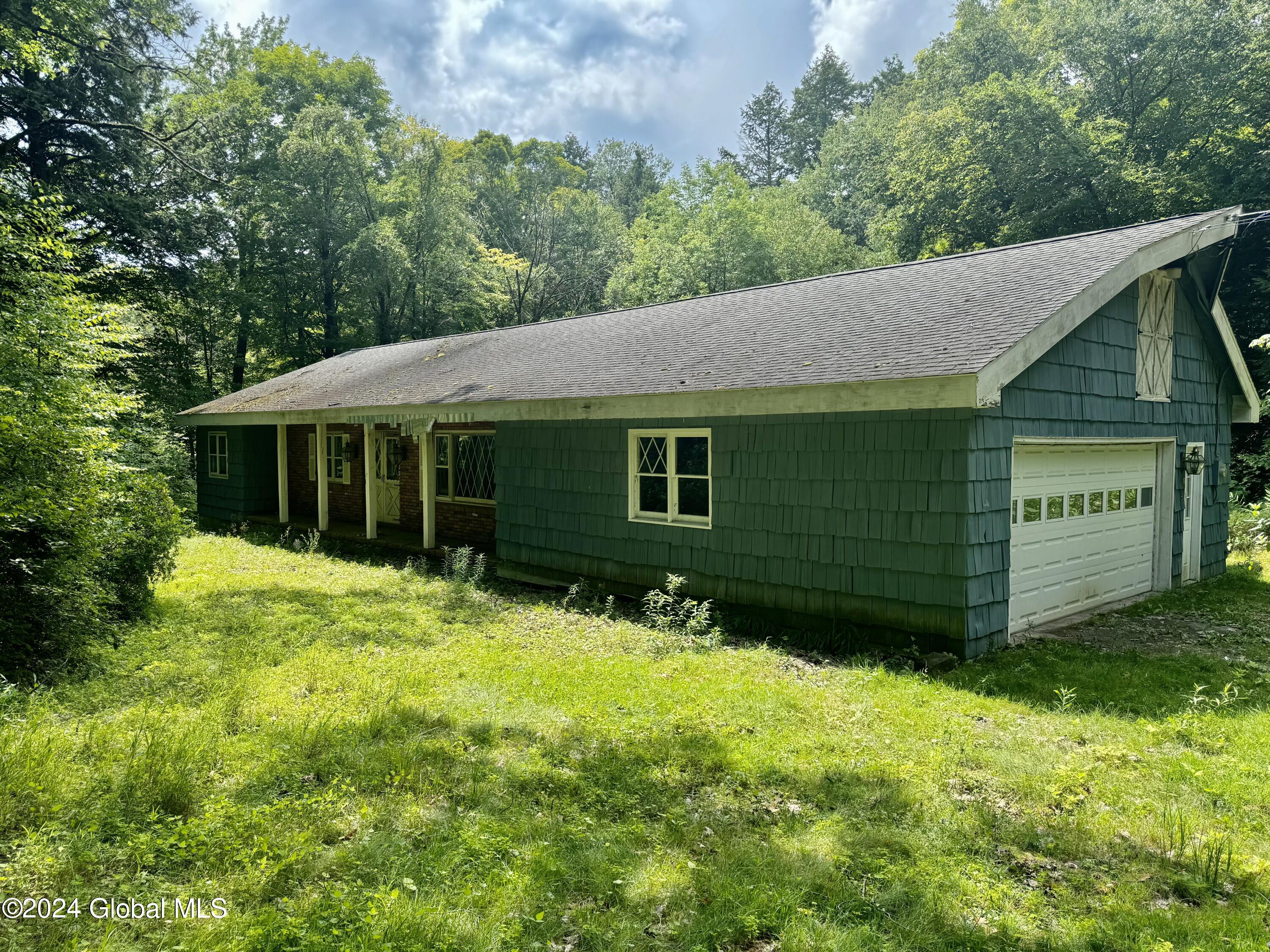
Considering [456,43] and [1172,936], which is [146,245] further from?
[1172,936]

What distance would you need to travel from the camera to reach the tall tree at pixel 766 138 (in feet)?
166

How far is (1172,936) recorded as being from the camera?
2797mm

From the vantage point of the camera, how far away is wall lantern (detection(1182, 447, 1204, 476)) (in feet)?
31.8

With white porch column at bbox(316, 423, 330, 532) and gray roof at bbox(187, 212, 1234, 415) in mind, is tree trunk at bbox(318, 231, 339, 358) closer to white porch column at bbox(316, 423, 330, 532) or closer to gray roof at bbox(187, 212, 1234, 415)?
gray roof at bbox(187, 212, 1234, 415)

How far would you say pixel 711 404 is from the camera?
755cm

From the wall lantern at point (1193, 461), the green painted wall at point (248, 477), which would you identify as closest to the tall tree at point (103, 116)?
the green painted wall at point (248, 477)

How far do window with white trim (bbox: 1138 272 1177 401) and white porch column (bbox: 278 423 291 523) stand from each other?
554 inches

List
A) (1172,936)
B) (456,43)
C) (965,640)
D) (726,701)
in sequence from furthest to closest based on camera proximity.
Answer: (456,43) → (965,640) → (726,701) → (1172,936)

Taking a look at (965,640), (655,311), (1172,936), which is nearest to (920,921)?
(1172,936)

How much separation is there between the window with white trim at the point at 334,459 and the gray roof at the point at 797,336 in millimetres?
Result: 1617

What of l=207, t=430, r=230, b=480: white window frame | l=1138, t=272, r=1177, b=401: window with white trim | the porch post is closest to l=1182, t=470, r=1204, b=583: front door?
l=1138, t=272, r=1177, b=401: window with white trim

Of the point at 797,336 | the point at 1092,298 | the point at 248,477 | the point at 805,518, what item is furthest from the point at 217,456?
the point at 1092,298

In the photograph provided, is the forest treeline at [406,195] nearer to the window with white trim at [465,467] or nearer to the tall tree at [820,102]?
the window with white trim at [465,467]

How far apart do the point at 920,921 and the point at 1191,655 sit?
18.0 ft
